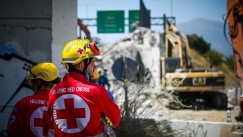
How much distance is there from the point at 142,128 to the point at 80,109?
272cm

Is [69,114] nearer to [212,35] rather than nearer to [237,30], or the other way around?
[237,30]

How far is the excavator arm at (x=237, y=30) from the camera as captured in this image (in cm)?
520

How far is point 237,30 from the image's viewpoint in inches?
210

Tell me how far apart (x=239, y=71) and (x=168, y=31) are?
46.6 ft

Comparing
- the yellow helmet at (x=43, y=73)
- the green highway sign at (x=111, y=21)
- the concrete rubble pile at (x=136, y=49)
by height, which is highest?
the green highway sign at (x=111, y=21)

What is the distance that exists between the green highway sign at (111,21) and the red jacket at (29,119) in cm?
3053

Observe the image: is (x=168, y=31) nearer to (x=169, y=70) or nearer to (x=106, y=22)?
(x=169, y=70)

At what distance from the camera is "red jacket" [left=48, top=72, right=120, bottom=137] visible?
293 cm

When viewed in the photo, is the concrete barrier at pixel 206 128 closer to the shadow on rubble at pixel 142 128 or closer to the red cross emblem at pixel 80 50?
the shadow on rubble at pixel 142 128

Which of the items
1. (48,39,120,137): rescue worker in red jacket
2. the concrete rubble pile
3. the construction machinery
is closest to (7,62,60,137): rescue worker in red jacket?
(48,39,120,137): rescue worker in red jacket

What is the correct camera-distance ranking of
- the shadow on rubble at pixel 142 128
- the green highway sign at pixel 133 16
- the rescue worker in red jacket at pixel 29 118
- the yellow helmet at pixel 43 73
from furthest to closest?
the green highway sign at pixel 133 16 → the shadow on rubble at pixel 142 128 → the yellow helmet at pixel 43 73 → the rescue worker in red jacket at pixel 29 118

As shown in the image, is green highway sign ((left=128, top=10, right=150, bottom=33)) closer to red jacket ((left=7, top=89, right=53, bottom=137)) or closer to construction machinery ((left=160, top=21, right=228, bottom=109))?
construction machinery ((left=160, top=21, right=228, bottom=109))

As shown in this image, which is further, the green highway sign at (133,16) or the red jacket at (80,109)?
the green highway sign at (133,16)

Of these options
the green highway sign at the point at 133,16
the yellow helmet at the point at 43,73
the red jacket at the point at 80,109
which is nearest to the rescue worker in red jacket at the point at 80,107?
the red jacket at the point at 80,109
